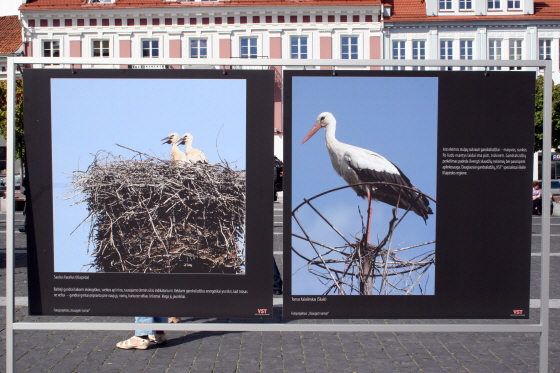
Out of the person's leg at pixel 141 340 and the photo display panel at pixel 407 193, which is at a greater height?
the photo display panel at pixel 407 193

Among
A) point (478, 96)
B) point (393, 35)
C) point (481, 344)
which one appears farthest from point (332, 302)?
point (393, 35)

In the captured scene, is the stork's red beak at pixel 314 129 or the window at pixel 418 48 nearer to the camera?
the stork's red beak at pixel 314 129

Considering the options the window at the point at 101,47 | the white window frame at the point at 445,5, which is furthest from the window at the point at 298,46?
the window at the point at 101,47

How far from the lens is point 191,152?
4004 millimetres

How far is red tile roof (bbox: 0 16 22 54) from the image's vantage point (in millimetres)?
46688

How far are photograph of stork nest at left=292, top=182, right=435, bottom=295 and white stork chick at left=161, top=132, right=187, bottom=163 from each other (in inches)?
30.7

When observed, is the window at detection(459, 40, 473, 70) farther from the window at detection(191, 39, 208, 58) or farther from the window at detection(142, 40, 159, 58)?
the window at detection(142, 40, 159, 58)

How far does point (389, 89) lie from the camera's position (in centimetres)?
399

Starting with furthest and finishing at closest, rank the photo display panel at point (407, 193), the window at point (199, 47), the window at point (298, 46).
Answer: the window at point (298, 46), the window at point (199, 47), the photo display panel at point (407, 193)

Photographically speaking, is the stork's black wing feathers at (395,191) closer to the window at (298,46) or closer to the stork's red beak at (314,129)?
the stork's red beak at (314,129)

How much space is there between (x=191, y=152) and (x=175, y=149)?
102mm

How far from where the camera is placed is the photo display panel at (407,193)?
13.1 feet

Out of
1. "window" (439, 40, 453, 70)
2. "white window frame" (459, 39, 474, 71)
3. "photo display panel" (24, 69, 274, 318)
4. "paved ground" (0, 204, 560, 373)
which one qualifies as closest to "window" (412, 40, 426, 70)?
"window" (439, 40, 453, 70)

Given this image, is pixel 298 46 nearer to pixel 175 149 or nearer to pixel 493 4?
pixel 493 4
